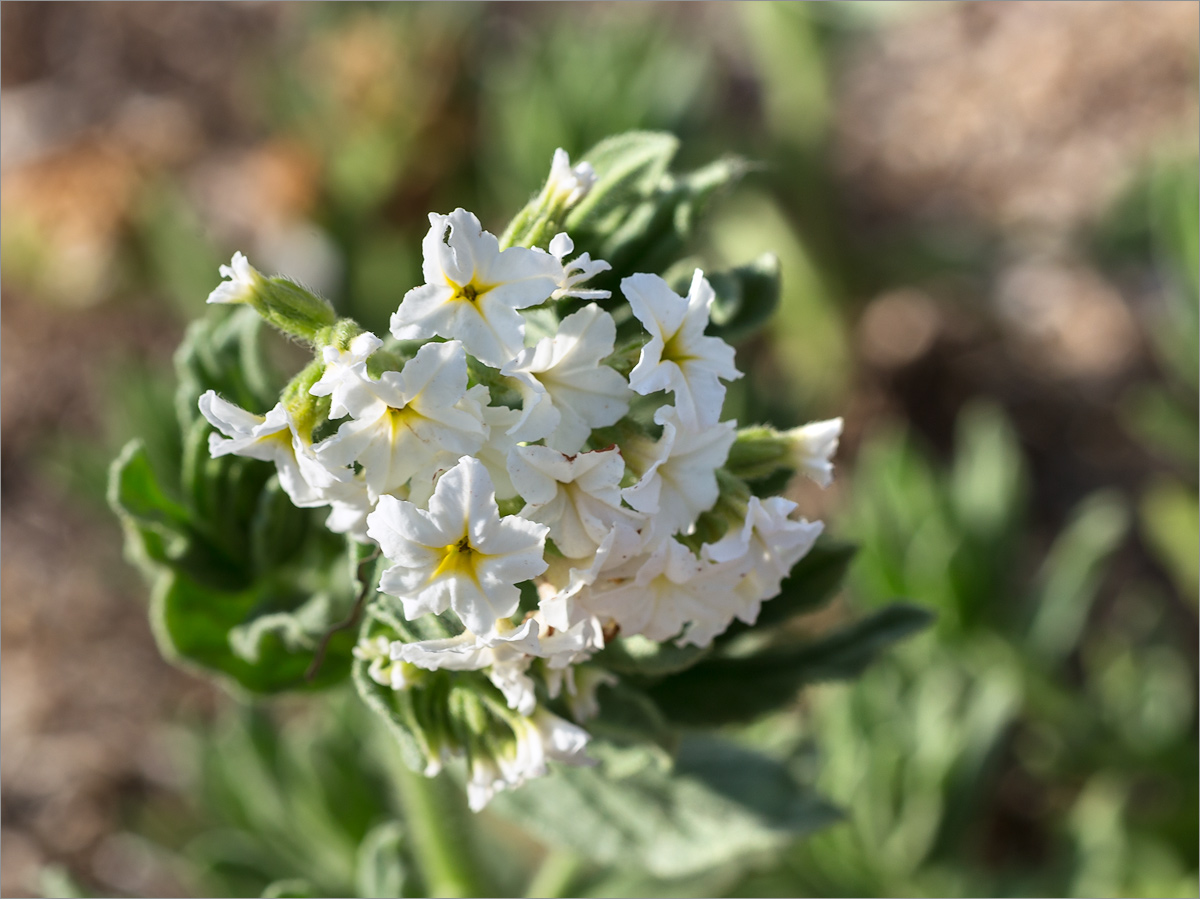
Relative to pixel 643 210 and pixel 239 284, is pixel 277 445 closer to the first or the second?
pixel 239 284

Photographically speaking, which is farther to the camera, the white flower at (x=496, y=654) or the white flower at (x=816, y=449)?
the white flower at (x=816, y=449)

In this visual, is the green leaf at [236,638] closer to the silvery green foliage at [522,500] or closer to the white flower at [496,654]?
the silvery green foliage at [522,500]

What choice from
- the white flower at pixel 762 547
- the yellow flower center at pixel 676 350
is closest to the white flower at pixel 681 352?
the yellow flower center at pixel 676 350

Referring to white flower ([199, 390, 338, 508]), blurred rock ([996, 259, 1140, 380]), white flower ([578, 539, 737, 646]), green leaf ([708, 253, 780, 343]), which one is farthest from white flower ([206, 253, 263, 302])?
blurred rock ([996, 259, 1140, 380])

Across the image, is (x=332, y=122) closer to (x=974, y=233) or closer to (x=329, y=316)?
(x=974, y=233)

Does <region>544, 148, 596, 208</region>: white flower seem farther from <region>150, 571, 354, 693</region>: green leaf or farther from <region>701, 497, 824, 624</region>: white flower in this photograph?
<region>150, 571, 354, 693</region>: green leaf

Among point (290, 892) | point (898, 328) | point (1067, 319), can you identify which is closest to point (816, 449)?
point (290, 892)

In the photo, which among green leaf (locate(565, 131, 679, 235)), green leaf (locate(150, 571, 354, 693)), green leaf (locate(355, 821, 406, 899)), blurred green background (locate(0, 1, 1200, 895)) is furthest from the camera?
blurred green background (locate(0, 1, 1200, 895))
